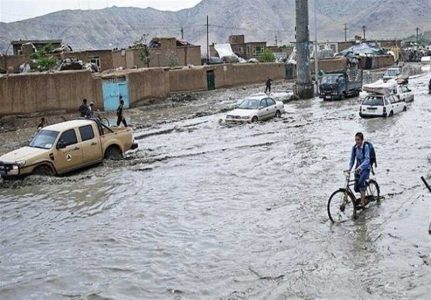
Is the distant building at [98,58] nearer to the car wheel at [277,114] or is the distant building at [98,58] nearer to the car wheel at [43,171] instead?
the car wheel at [277,114]

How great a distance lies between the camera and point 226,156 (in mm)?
20828

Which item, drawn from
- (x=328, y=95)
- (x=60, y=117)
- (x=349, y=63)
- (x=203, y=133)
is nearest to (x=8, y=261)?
(x=203, y=133)

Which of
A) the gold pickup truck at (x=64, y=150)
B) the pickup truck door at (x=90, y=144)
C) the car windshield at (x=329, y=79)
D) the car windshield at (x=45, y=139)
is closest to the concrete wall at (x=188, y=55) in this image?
the car windshield at (x=329, y=79)

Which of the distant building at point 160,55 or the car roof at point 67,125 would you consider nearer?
the car roof at point 67,125

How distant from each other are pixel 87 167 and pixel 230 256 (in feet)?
29.6

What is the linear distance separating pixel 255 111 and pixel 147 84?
12.6m

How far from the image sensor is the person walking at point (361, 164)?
1228 centimetres

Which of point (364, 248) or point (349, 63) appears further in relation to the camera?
point (349, 63)

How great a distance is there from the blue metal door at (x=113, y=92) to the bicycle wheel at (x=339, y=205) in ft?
82.0

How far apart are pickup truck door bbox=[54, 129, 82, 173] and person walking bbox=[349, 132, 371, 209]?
8744mm

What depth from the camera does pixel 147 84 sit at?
1559 inches

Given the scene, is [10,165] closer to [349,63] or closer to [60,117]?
[60,117]

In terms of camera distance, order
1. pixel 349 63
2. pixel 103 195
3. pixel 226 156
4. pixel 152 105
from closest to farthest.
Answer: pixel 103 195 → pixel 226 156 → pixel 152 105 → pixel 349 63

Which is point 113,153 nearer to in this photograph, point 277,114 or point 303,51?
point 277,114
